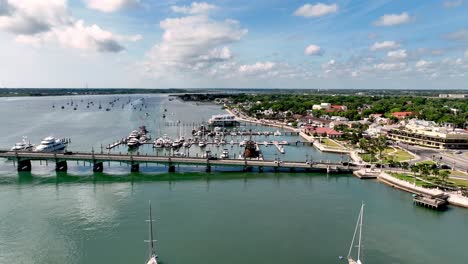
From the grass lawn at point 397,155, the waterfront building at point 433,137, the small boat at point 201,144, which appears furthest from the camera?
the small boat at point 201,144

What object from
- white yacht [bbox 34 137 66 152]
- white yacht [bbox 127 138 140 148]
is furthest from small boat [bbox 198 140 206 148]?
white yacht [bbox 34 137 66 152]

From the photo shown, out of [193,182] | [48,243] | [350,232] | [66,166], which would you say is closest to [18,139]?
[66,166]

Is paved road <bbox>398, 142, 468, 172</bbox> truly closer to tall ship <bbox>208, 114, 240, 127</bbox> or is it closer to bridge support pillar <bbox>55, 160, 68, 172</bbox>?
tall ship <bbox>208, 114, 240, 127</bbox>

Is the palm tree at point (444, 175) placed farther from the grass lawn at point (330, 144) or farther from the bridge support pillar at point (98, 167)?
the bridge support pillar at point (98, 167)

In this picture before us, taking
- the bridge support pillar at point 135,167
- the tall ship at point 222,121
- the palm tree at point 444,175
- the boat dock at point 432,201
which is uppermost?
the tall ship at point 222,121

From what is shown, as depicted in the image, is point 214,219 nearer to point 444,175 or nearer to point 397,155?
point 444,175

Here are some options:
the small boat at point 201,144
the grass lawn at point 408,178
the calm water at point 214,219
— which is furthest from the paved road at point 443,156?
the small boat at point 201,144

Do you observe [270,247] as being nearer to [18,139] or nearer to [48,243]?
[48,243]
